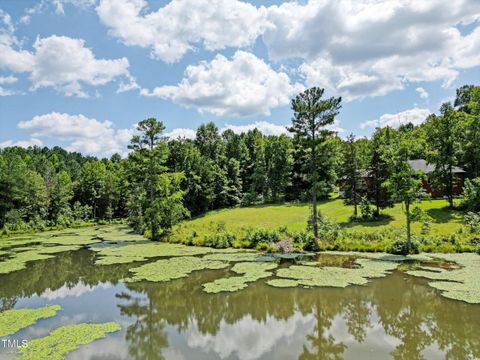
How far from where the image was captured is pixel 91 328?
12648 millimetres

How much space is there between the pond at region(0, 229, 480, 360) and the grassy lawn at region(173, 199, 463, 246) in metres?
13.5

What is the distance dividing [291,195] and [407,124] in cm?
6391

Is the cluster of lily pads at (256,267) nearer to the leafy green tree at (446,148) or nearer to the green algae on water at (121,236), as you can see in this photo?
the green algae on water at (121,236)

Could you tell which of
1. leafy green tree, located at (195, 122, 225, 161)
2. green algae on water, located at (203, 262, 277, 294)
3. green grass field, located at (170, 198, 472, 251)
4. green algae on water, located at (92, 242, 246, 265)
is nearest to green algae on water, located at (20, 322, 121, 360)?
green algae on water, located at (203, 262, 277, 294)

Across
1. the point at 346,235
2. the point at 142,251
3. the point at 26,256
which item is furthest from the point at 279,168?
the point at 26,256

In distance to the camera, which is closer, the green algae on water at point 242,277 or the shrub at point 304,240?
the green algae on water at point 242,277

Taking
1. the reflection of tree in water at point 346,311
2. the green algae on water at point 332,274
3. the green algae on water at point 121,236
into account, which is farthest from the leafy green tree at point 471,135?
the green algae on water at point 121,236

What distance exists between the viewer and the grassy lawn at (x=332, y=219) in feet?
103

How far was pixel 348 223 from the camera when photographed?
35844mm

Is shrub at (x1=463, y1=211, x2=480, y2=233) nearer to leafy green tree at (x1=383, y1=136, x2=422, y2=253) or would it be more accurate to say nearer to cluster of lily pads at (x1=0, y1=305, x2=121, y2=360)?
leafy green tree at (x1=383, y1=136, x2=422, y2=253)

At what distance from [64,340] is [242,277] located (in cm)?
958

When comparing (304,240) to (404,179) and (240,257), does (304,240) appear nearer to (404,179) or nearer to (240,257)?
(240,257)

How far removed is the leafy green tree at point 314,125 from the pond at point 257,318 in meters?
9.40

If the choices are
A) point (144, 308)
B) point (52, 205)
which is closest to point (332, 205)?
point (144, 308)
